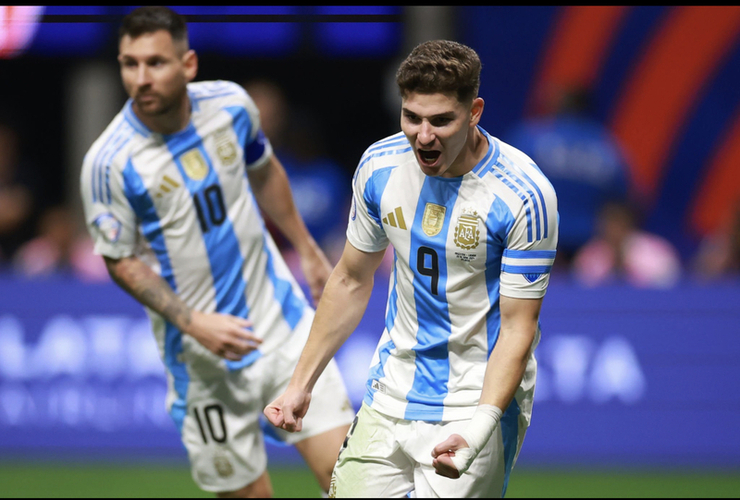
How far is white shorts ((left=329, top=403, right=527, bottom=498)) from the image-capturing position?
347 centimetres

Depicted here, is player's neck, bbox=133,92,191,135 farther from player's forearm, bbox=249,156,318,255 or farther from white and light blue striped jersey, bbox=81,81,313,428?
player's forearm, bbox=249,156,318,255

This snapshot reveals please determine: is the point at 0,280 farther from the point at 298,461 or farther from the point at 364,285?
the point at 364,285

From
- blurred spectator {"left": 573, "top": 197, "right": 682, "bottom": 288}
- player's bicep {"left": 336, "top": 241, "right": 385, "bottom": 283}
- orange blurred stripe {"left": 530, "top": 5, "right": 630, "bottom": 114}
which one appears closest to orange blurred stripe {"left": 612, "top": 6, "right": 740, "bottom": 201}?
orange blurred stripe {"left": 530, "top": 5, "right": 630, "bottom": 114}

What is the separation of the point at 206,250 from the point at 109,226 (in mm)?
450

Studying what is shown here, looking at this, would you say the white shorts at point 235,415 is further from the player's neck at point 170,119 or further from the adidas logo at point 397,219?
the adidas logo at point 397,219

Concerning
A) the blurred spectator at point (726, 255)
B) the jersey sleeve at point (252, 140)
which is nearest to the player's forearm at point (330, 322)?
the jersey sleeve at point (252, 140)

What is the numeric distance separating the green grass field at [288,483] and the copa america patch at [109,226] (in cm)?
240

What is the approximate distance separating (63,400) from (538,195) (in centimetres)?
473

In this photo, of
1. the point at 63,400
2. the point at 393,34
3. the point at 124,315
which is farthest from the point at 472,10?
the point at 63,400

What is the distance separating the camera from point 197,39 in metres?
10.2

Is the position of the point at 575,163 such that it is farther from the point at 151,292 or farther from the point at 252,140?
the point at 151,292

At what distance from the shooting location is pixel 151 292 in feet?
14.6

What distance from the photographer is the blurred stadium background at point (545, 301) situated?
6.96 metres

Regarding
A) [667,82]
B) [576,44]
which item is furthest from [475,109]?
[667,82]
